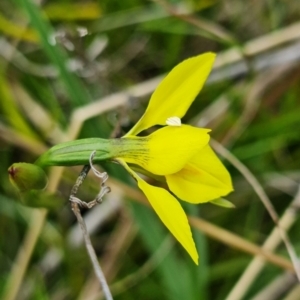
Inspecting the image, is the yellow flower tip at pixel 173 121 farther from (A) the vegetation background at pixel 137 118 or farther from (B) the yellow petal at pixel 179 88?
(A) the vegetation background at pixel 137 118

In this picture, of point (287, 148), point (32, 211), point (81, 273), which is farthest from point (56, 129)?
point (287, 148)

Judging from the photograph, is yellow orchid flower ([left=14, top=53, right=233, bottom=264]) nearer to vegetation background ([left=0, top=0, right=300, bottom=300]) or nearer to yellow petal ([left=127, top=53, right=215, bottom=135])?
yellow petal ([left=127, top=53, right=215, bottom=135])

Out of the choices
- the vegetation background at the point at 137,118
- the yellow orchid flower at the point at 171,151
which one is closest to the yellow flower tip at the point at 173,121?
the yellow orchid flower at the point at 171,151

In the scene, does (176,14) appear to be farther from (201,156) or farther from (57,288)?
(57,288)

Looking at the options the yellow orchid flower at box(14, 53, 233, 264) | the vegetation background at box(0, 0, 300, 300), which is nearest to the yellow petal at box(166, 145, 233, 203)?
the yellow orchid flower at box(14, 53, 233, 264)

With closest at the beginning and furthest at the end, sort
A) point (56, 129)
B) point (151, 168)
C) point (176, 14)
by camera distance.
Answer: point (151, 168) < point (176, 14) < point (56, 129)

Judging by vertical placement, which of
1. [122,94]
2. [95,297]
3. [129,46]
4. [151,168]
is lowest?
[151,168]

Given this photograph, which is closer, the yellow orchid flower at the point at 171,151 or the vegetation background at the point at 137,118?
the yellow orchid flower at the point at 171,151
